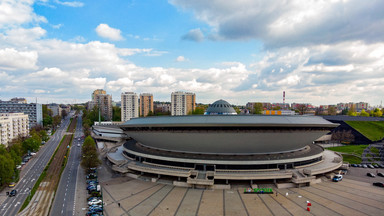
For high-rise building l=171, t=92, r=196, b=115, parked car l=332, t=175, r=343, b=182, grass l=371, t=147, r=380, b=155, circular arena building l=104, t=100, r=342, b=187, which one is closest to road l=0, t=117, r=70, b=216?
circular arena building l=104, t=100, r=342, b=187

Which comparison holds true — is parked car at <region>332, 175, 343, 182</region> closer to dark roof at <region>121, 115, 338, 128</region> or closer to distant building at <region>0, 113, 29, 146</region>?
dark roof at <region>121, 115, 338, 128</region>

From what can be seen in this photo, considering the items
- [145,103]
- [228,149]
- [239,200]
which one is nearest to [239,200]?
[239,200]

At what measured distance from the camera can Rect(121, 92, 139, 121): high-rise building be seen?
102625 millimetres

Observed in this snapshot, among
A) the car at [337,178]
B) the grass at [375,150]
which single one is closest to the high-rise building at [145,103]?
the car at [337,178]

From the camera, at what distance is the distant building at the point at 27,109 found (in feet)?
268

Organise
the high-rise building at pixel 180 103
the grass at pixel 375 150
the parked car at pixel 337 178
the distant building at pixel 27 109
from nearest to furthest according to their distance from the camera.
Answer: the parked car at pixel 337 178 < the grass at pixel 375 150 < the distant building at pixel 27 109 < the high-rise building at pixel 180 103

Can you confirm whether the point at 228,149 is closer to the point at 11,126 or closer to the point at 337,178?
the point at 337,178

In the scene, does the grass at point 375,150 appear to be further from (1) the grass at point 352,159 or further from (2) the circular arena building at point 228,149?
(2) the circular arena building at point 228,149

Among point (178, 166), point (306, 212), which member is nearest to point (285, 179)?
point (306, 212)

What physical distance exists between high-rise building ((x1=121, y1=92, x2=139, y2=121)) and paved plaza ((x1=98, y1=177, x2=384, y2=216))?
259 feet

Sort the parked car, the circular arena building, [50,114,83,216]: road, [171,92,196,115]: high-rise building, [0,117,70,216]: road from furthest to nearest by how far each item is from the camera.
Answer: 1. [171,92,196,115]: high-rise building
2. the parked car
3. the circular arena building
4. [0,117,70,216]: road
5. [50,114,83,216]: road

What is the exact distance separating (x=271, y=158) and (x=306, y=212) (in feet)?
33.1

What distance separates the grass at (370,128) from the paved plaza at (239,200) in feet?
145

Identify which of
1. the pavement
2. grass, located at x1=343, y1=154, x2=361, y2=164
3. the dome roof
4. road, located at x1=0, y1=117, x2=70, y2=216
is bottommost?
road, located at x1=0, y1=117, x2=70, y2=216
